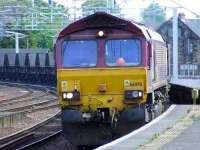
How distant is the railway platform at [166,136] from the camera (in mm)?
10719

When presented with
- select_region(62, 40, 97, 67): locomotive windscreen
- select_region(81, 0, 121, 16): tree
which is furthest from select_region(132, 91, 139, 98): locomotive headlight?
select_region(81, 0, 121, 16): tree

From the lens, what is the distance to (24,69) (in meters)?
59.2

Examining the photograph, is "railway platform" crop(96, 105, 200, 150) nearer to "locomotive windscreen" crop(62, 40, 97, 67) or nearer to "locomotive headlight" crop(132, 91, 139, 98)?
"locomotive headlight" crop(132, 91, 139, 98)

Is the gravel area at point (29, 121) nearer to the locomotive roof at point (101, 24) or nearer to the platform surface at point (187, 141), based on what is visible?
the locomotive roof at point (101, 24)

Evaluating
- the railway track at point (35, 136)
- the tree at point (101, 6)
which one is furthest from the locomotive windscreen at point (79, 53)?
the tree at point (101, 6)

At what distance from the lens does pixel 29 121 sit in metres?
22.7

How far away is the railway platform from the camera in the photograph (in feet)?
35.2

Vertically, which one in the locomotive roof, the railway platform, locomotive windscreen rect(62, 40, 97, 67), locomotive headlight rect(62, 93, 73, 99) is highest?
the locomotive roof

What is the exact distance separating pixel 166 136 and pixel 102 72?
3.36 metres

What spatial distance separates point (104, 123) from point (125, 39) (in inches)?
76.7

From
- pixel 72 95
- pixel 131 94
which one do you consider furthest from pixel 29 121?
pixel 131 94

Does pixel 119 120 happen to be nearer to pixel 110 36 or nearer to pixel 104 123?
pixel 104 123

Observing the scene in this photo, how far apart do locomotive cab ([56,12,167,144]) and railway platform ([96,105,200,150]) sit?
865 millimetres

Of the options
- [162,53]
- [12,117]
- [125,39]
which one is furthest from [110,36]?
[12,117]
